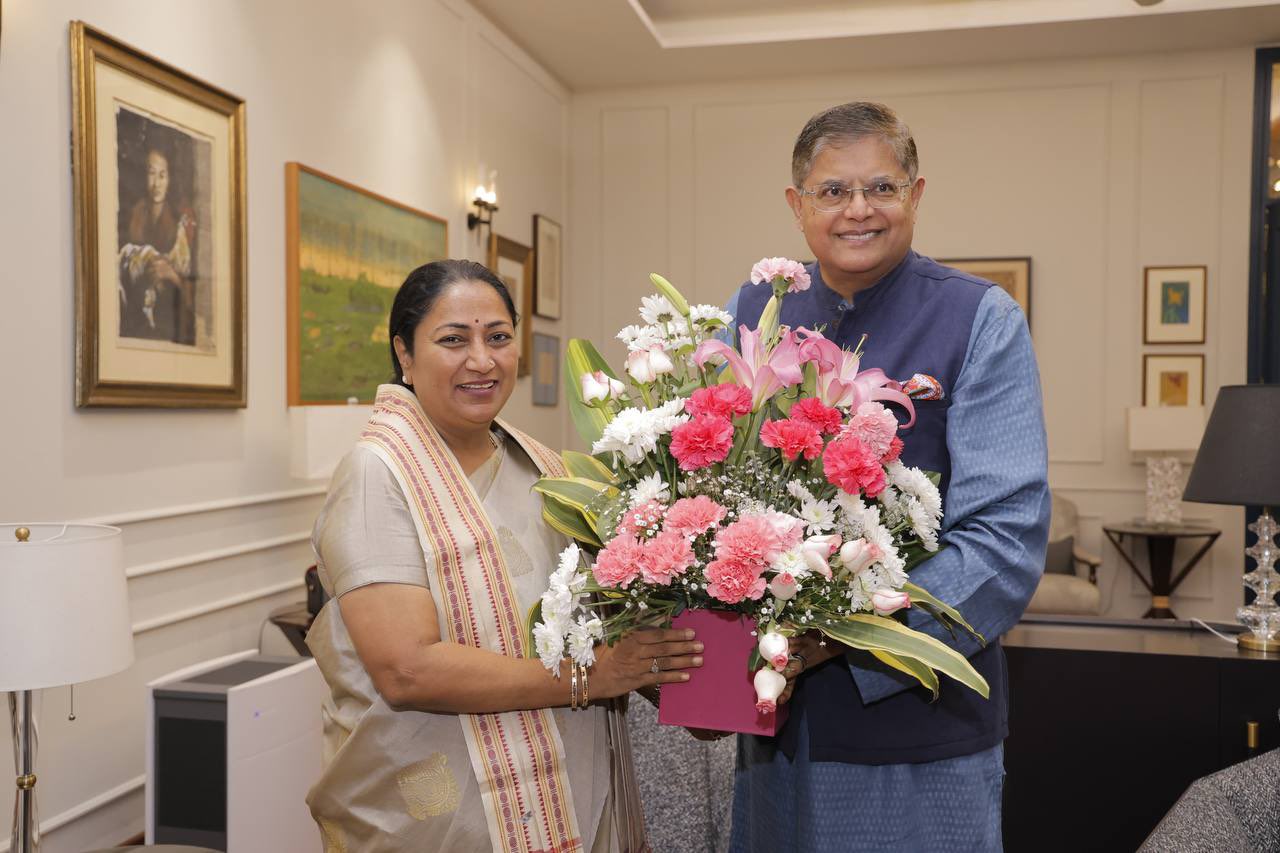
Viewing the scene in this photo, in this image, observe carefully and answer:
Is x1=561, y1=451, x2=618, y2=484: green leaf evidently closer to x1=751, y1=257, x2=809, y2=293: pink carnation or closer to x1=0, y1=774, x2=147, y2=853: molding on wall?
x1=751, y1=257, x2=809, y2=293: pink carnation

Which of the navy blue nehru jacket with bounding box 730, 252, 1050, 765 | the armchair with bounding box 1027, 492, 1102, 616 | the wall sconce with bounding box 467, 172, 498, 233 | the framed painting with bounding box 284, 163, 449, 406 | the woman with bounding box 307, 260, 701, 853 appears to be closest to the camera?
the navy blue nehru jacket with bounding box 730, 252, 1050, 765

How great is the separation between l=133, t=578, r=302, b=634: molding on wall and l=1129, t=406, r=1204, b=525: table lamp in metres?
4.71

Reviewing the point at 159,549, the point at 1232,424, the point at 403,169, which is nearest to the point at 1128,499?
the point at 1232,424

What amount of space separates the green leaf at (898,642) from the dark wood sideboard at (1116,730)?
1.87m

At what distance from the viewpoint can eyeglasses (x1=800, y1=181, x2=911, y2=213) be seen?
144 cm

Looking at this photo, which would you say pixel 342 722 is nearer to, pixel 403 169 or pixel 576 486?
pixel 576 486

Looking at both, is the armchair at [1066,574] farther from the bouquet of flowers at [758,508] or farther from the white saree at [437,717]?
the bouquet of flowers at [758,508]

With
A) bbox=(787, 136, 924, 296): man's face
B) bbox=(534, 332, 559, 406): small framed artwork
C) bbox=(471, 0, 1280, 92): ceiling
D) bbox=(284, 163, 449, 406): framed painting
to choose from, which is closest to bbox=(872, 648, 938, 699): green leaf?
bbox=(787, 136, 924, 296): man's face

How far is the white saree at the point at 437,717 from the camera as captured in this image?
58.4 inches

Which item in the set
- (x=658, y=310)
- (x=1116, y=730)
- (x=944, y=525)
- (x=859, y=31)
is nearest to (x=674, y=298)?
(x=658, y=310)

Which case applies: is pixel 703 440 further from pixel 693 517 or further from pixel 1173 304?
pixel 1173 304

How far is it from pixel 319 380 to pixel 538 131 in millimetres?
3099

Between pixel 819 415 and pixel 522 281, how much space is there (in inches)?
201

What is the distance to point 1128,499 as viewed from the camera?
6434mm
